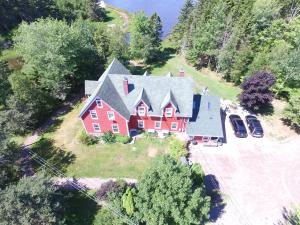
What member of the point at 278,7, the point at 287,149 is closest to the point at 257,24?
the point at 278,7

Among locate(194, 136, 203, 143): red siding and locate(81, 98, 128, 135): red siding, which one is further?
locate(194, 136, 203, 143): red siding

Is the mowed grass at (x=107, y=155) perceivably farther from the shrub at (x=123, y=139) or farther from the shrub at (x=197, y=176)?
the shrub at (x=197, y=176)

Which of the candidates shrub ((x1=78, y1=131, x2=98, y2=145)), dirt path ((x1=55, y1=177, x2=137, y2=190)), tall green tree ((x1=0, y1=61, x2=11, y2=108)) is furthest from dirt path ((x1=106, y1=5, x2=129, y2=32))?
dirt path ((x1=55, y1=177, x2=137, y2=190))

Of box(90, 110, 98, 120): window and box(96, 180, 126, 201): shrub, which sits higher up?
box(90, 110, 98, 120): window

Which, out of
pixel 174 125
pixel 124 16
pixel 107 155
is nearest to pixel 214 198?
pixel 174 125

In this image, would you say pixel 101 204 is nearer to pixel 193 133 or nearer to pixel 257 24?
pixel 193 133

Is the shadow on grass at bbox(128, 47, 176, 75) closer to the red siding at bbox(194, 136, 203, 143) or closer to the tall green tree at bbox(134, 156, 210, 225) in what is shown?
the red siding at bbox(194, 136, 203, 143)
